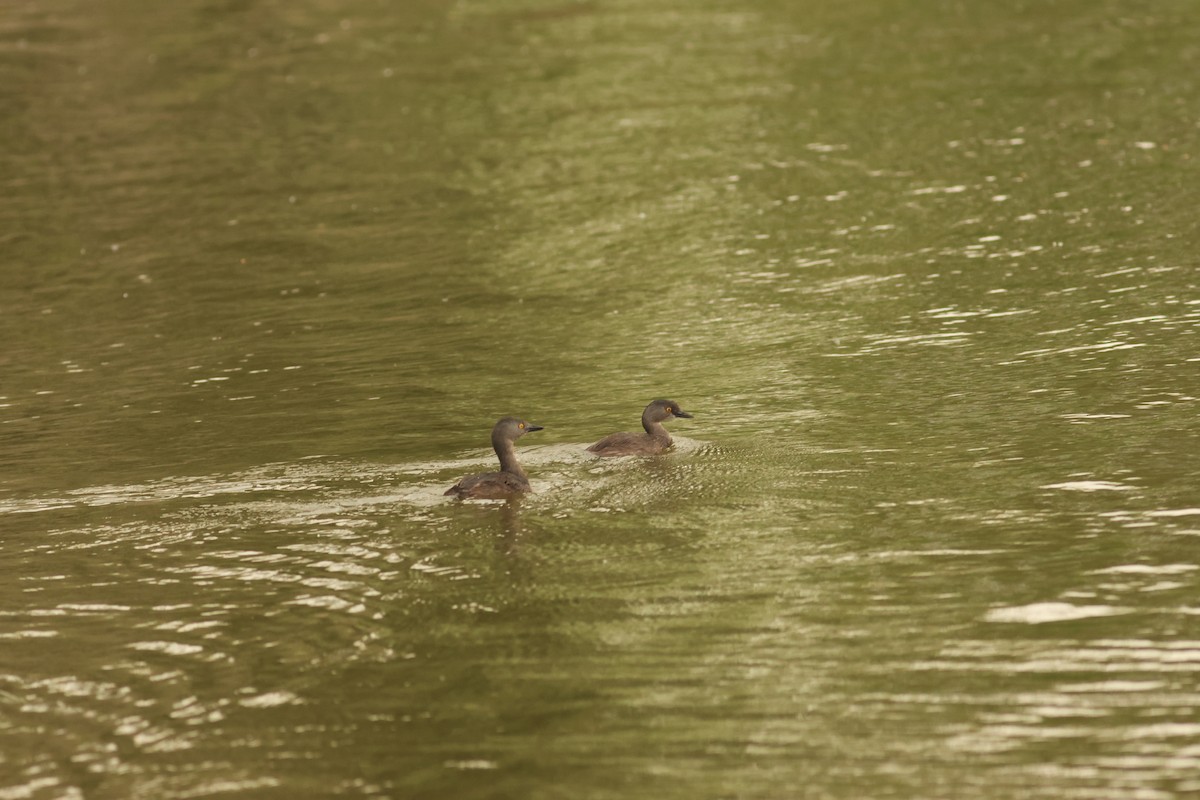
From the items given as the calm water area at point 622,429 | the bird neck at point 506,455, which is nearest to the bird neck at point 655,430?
the calm water area at point 622,429

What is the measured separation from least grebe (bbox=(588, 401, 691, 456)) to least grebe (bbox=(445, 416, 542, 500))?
0.82 m

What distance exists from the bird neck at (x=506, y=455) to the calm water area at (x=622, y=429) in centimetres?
37

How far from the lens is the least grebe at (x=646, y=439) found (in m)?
15.9

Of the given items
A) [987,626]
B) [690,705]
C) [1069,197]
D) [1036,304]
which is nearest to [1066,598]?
[987,626]

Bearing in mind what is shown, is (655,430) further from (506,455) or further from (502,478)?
(502,478)

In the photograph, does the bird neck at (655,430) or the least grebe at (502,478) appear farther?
the bird neck at (655,430)

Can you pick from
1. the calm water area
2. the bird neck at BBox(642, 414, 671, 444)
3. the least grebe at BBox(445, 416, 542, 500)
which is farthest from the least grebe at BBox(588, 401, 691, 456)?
the least grebe at BBox(445, 416, 542, 500)

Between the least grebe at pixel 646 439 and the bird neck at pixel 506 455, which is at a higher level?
the bird neck at pixel 506 455

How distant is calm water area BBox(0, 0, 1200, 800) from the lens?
35.1 feet

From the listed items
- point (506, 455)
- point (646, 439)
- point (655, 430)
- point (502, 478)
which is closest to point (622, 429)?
point (655, 430)

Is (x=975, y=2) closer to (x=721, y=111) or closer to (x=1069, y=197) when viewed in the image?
(x=721, y=111)

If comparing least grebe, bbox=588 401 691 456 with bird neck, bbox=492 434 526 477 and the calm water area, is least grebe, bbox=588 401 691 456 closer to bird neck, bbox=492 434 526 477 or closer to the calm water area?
the calm water area

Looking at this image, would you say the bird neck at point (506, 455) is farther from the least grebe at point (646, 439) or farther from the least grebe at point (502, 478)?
the least grebe at point (646, 439)

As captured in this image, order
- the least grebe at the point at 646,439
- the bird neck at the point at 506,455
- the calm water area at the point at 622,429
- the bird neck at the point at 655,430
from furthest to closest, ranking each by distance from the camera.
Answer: the bird neck at the point at 655,430 < the least grebe at the point at 646,439 < the bird neck at the point at 506,455 < the calm water area at the point at 622,429
